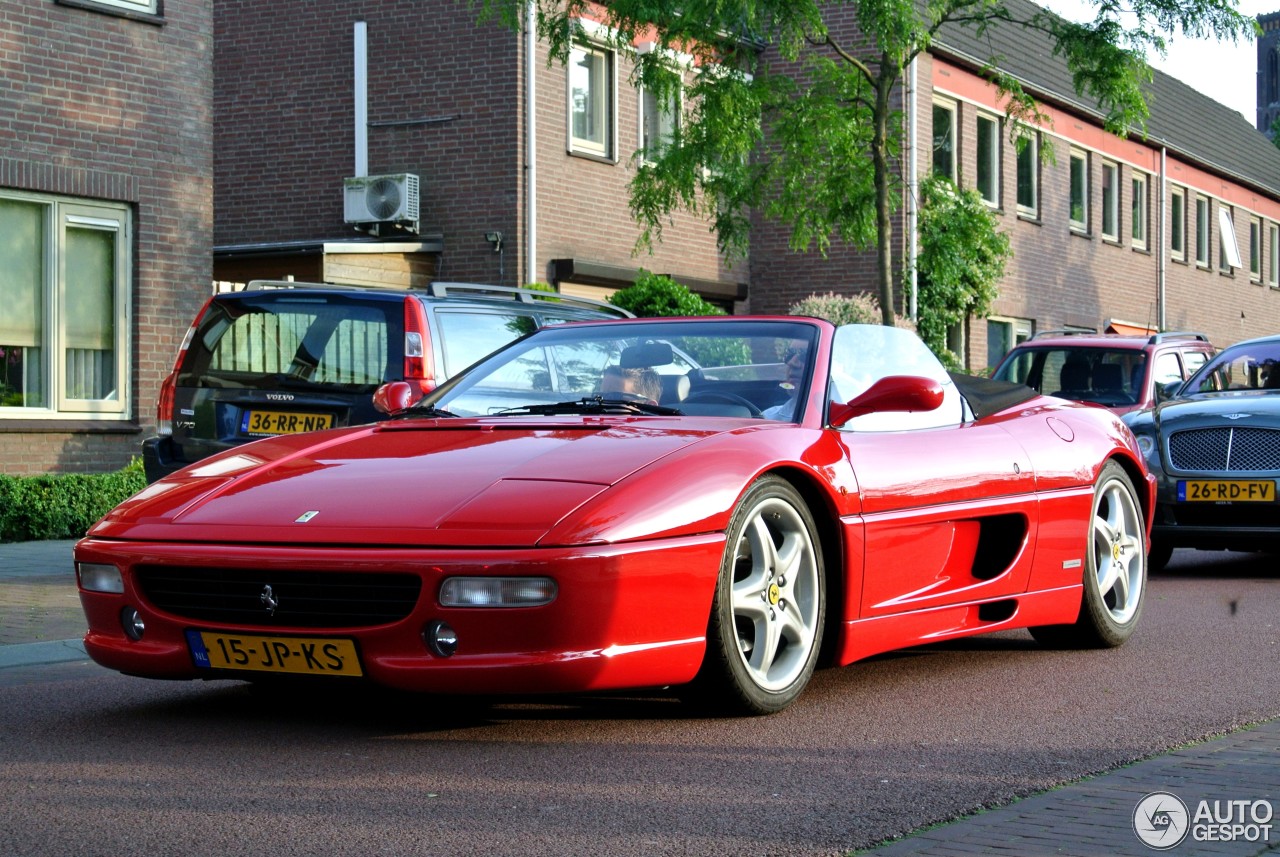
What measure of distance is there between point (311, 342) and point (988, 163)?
75.4ft

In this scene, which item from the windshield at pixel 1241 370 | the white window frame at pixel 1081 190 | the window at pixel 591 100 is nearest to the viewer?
the windshield at pixel 1241 370

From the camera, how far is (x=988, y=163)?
31312 millimetres

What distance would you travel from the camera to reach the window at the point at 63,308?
14531 millimetres

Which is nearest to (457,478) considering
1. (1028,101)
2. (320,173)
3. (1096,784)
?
(1096,784)

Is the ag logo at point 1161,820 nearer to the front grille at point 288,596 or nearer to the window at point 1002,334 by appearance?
the front grille at point 288,596

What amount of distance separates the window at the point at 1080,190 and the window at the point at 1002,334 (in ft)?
11.6

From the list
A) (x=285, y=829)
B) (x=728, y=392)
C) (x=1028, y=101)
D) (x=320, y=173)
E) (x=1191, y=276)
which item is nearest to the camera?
(x=285, y=829)

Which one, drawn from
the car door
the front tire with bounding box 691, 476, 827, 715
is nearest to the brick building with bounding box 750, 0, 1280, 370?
the car door

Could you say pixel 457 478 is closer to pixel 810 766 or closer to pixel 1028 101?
pixel 810 766

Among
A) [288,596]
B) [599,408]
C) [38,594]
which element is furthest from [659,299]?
[288,596]

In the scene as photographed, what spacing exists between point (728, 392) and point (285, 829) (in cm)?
265

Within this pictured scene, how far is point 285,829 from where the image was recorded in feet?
13.9

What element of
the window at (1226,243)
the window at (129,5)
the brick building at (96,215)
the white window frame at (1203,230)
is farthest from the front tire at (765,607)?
the window at (1226,243)

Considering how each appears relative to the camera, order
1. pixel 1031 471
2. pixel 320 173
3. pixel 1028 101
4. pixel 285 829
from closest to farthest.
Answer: pixel 285 829 < pixel 1031 471 < pixel 1028 101 < pixel 320 173
